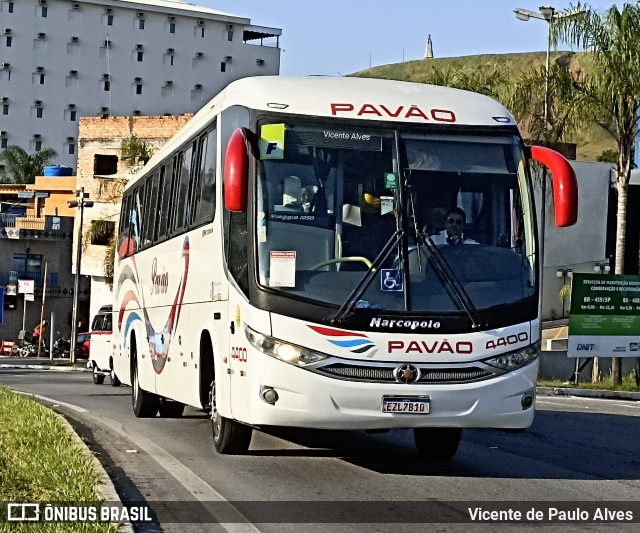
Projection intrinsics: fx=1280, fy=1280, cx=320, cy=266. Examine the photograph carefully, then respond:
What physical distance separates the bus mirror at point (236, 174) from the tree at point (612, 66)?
20.6 metres

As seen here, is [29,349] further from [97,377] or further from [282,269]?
[282,269]

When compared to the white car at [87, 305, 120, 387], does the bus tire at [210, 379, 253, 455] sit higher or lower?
higher

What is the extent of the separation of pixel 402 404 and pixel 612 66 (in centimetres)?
2116

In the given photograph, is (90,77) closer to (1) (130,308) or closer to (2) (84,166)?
(2) (84,166)

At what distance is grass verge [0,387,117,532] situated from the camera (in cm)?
898

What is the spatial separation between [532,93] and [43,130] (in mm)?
105825

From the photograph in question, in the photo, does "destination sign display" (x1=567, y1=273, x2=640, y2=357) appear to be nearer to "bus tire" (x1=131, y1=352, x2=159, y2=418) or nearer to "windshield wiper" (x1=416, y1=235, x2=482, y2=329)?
"bus tire" (x1=131, y1=352, x2=159, y2=418)

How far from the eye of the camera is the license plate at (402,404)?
432 inches

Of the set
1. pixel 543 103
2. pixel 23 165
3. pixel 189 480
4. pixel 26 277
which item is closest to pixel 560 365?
pixel 543 103

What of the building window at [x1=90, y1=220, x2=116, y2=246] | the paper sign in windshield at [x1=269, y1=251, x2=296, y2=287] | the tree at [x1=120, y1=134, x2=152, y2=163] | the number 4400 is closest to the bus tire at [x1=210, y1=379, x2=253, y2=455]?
the number 4400

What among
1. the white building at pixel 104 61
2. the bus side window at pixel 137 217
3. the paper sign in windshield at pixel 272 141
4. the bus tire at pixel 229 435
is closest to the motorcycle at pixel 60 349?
the bus side window at pixel 137 217

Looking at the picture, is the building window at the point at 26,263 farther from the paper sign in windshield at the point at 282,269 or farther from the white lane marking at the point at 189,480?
the paper sign in windshield at the point at 282,269

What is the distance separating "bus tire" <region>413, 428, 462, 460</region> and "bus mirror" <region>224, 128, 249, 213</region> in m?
3.43

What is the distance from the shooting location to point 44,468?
10.8 meters
